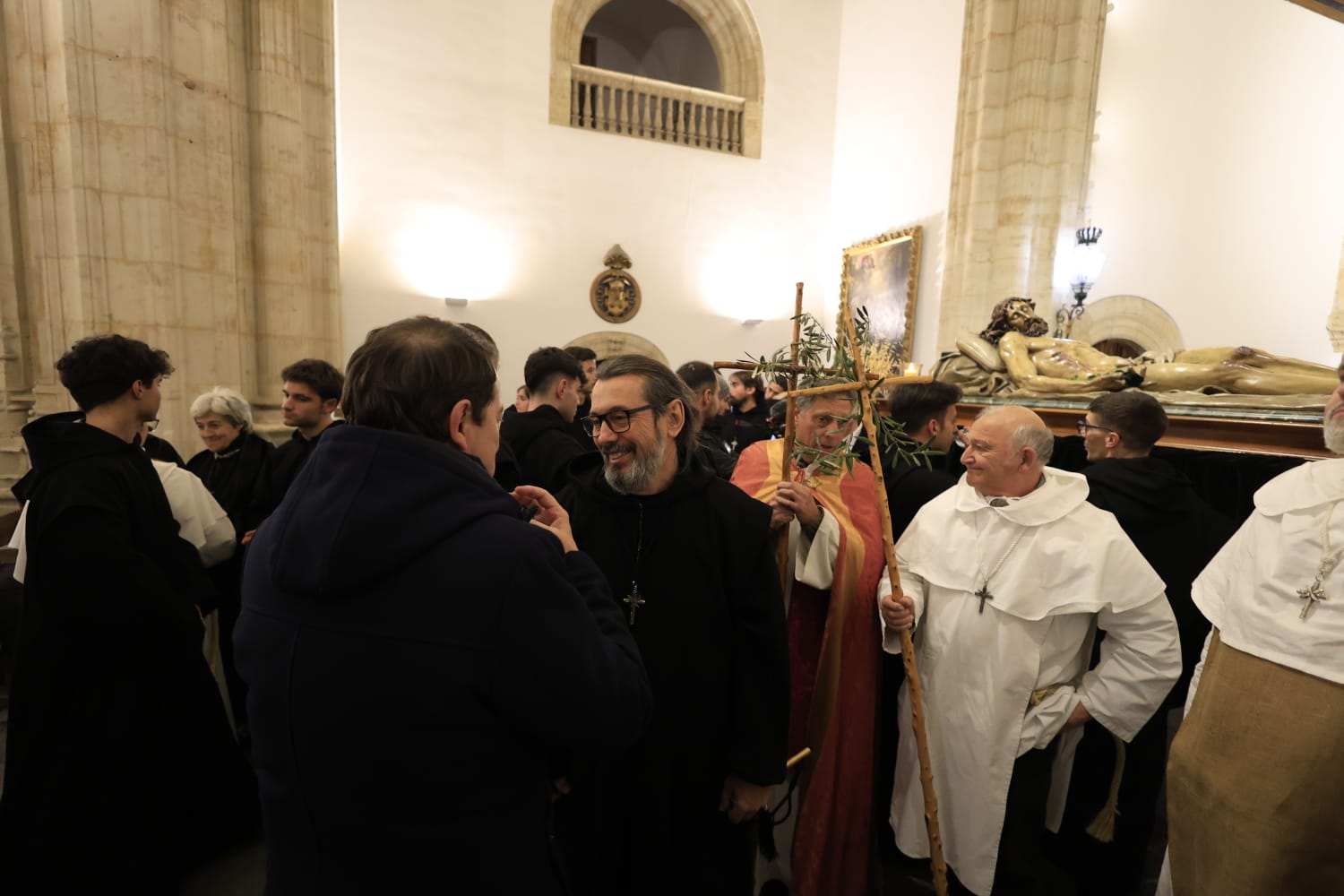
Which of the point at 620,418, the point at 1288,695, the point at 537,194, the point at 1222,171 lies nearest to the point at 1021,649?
the point at 1288,695

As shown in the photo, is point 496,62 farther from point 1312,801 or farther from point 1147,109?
point 1312,801

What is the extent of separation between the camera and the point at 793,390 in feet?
6.14

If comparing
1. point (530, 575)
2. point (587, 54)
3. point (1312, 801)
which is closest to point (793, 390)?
point (530, 575)

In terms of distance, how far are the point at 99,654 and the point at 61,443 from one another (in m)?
0.64

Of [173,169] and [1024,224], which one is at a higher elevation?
[1024,224]

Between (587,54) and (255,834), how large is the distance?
1450 centimetres

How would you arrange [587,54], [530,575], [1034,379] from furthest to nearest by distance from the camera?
[587,54]
[1034,379]
[530,575]

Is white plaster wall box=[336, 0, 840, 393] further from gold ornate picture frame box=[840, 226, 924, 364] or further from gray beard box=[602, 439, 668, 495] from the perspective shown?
gray beard box=[602, 439, 668, 495]

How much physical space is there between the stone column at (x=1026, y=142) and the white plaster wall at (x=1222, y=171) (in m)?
0.82

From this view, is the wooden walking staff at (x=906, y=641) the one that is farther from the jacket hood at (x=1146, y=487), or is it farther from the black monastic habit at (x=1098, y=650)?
the jacket hood at (x=1146, y=487)

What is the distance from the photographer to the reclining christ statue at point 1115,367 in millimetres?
3777

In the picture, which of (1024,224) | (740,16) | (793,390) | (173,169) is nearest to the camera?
(793,390)

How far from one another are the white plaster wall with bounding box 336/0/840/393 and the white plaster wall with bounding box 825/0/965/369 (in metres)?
0.31

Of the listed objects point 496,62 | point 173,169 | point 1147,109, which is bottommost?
point 173,169
